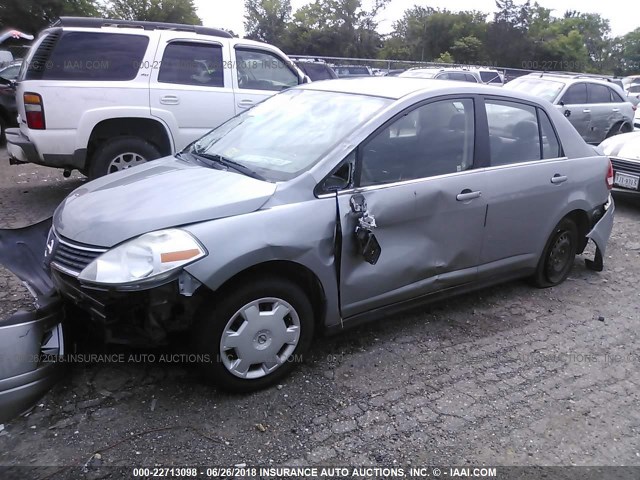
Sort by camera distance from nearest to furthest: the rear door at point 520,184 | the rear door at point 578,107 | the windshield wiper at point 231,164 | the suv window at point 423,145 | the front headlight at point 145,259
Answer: the front headlight at point 145,259 → the windshield wiper at point 231,164 → the suv window at point 423,145 → the rear door at point 520,184 → the rear door at point 578,107

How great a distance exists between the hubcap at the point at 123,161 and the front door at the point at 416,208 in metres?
3.84

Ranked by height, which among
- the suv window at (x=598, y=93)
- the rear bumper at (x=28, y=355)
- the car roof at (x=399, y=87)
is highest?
the suv window at (x=598, y=93)

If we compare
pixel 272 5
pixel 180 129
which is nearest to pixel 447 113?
pixel 180 129

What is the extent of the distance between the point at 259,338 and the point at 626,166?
6551 mm

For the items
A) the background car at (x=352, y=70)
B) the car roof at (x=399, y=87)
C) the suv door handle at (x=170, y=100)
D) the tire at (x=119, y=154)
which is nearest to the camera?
the car roof at (x=399, y=87)

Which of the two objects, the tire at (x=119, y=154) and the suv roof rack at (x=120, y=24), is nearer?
the tire at (x=119, y=154)

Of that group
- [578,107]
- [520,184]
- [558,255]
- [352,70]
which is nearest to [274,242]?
[520,184]

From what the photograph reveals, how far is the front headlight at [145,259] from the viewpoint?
8.61ft

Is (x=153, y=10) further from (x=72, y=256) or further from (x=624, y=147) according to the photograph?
(x=72, y=256)

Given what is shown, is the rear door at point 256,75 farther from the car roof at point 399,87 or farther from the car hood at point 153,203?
the car hood at point 153,203

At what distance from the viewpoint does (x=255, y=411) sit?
294 centimetres

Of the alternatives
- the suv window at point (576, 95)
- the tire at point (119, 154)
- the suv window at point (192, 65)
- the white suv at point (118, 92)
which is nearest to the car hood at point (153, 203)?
the tire at point (119, 154)

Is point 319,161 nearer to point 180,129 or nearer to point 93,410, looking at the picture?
point 93,410

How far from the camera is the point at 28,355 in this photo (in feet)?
9.26
